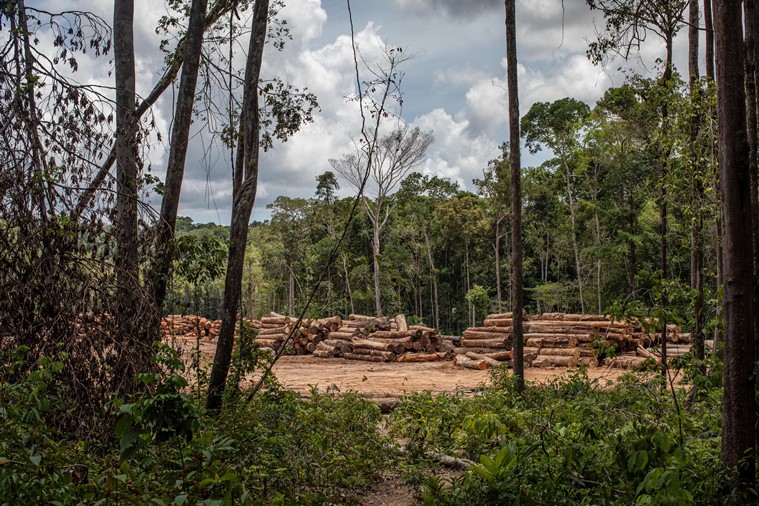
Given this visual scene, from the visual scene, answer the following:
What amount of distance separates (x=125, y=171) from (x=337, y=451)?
12.0ft

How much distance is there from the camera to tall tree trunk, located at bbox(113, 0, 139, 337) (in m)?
4.86

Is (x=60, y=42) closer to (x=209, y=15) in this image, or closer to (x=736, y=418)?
(x=209, y=15)

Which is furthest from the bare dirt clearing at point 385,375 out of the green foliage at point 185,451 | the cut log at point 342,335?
the green foliage at point 185,451

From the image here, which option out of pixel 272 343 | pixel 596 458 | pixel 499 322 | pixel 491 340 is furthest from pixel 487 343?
pixel 596 458

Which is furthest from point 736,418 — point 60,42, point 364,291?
point 364,291

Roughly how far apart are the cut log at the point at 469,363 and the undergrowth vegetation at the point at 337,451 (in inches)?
345

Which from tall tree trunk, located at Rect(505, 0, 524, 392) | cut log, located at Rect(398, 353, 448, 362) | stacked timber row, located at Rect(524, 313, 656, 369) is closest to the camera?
tall tree trunk, located at Rect(505, 0, 524, 392)

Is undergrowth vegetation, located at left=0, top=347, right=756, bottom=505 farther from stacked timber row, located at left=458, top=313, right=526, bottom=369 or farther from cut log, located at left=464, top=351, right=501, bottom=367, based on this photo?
stacked timber row, located at left=458, top=313, right=526, bottom=369

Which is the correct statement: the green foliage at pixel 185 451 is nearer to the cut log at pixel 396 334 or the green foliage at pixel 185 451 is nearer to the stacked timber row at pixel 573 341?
the stacked timber row at pixel 573 341

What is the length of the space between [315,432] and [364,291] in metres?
29.3

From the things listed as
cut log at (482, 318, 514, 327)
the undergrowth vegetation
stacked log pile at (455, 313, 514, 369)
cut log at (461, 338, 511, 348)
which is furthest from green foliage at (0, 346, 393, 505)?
cut log at (482, 318, 514, 327)

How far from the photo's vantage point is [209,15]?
897 cm

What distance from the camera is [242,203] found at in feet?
23.7

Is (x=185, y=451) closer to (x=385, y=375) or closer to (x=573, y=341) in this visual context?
(x=385, y=375)
